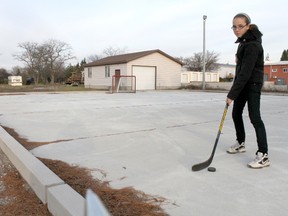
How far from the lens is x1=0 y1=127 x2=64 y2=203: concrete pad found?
2954mm

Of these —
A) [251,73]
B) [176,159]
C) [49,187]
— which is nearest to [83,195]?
[49,187]

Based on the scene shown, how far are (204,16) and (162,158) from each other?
23.9 m

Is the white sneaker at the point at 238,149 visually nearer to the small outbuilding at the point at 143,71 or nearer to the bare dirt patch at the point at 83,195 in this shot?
the bare dirt patch at the point at 83,195

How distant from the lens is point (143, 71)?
27.6 metres

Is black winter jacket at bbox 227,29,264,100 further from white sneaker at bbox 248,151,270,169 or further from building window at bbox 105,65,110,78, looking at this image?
building window at bbox 105,65,110,78

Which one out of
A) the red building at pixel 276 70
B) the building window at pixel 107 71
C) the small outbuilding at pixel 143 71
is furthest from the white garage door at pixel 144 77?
the red building at pixel 276 70

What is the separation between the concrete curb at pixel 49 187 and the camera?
248 cm

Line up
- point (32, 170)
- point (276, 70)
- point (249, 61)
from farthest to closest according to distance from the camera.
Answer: point (276, 70) < point (249, 61) < point (32, 170)

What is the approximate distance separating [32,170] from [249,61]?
9.35ft

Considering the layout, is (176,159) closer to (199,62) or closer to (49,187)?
(49,187)

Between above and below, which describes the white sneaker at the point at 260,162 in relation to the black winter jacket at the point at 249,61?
below

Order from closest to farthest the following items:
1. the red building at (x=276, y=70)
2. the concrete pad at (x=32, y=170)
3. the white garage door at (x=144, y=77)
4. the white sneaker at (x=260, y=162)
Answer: the concrete pad at (x=32, y=170) < the white sneaker at (x=260, y=162) < the white garage door at (x=144, y=77) < the red building at (x=276, y=70)

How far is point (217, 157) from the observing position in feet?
13.7

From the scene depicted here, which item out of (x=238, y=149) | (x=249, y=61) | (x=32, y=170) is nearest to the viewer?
(x=32, y=170)
